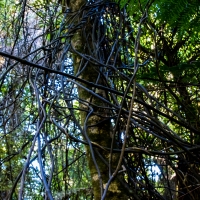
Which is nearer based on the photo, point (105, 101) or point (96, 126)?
point (105, 101)

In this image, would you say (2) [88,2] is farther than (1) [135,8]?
Yes

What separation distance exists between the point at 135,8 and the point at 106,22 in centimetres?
42

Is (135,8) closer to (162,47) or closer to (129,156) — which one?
(129,156)

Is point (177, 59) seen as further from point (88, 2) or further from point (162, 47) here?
point (88, 2)

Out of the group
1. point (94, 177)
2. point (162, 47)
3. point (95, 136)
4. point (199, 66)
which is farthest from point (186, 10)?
point (162, 47)

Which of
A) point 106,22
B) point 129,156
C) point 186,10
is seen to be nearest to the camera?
point 186,10

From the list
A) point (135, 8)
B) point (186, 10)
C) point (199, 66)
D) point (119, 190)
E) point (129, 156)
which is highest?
point (135, 8)

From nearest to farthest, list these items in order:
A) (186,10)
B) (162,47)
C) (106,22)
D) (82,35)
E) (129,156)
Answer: (186,10), (129,156), (82,35), (106,22), (162,47)

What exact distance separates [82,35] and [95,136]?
1.76 feet

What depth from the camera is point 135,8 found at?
1191 millimetres

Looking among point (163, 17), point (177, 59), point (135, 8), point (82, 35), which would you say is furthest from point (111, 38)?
point (177, 59)

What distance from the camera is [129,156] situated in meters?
1.33

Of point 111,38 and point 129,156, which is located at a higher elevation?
point 111,38

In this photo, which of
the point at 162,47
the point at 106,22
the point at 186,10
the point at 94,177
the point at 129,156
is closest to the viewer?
the point at 186,10
